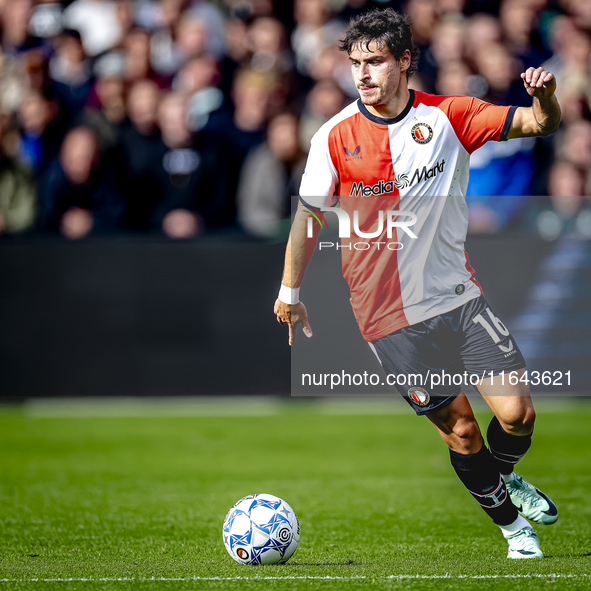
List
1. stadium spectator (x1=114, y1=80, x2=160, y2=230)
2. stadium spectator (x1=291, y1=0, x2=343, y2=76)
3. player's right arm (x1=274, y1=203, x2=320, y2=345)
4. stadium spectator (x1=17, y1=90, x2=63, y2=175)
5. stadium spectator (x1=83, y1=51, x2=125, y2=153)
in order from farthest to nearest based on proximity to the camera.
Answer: stadium spectator (x1=291, y1=0, x2=343, y2=76)
stadium spectator (x1=17, y1=90, x2=63, y2=175)
stadium spectator (x1=83, y1=51, x2=125, y2=153)
stadium spectator (x1=114, y1=80, x2=160, y2=230)
player's right arm (x1=274, y1=203, x2=320, y2=345)

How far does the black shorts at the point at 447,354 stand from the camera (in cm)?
482

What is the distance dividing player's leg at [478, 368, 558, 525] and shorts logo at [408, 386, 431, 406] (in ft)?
0.96

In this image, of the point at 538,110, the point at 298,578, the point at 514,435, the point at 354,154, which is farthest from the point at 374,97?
the point at 298,578

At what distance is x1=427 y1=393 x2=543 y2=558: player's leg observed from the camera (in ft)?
15.9

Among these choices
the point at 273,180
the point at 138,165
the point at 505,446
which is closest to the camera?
the point at 505,446

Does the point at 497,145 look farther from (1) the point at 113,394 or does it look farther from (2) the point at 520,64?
(1) the point at 113,394

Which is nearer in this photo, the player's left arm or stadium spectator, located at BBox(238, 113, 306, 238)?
the player's left arm

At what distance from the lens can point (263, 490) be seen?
7.00 metres

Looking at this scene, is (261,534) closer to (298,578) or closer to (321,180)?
(298,578)

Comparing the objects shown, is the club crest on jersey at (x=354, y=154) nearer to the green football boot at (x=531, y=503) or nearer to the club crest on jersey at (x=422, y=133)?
the club crest on jersey at (x=422, y=133)

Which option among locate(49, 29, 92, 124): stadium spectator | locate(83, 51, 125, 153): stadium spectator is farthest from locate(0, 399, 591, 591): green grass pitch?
locate(49, 29, 92, 124): stadium spectator

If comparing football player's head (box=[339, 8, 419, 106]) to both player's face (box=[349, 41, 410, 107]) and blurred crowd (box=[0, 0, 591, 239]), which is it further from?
blurred crowd (box=[0, 0, 591, 239])

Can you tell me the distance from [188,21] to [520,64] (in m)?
3.93

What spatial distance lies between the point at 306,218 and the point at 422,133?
75 centimetres
